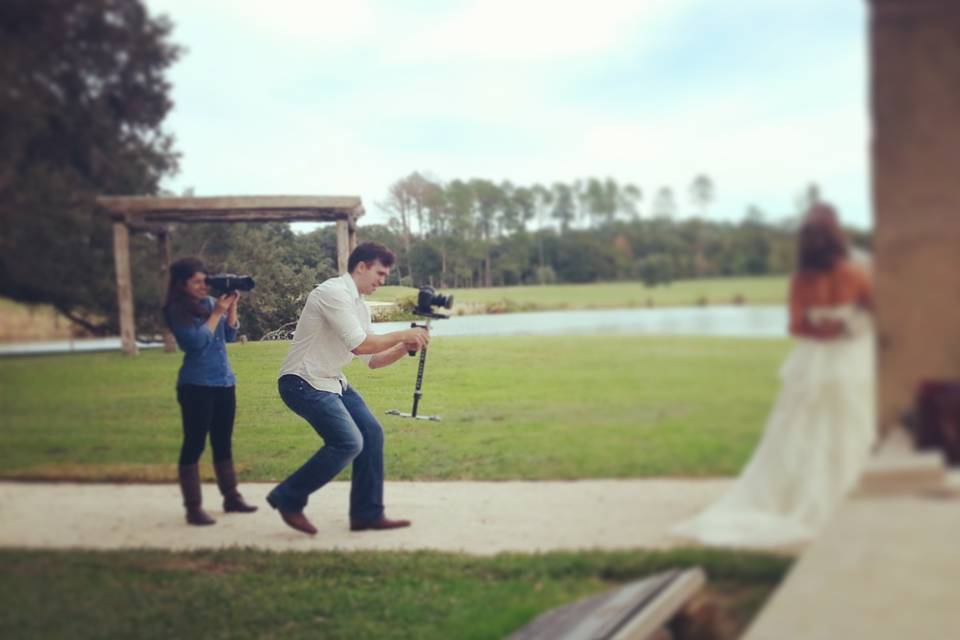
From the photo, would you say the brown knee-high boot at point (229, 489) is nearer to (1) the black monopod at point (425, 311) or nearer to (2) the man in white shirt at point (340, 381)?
(2) the man in white shirt at point (340, 381)

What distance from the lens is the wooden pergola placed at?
1.59m

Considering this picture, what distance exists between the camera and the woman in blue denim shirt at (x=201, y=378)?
5.55 ft

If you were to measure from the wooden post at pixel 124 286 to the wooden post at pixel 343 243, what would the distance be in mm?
394

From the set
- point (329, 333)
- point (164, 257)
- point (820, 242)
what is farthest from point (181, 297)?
point (820, 242)

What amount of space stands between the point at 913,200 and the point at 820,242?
156 millimetres

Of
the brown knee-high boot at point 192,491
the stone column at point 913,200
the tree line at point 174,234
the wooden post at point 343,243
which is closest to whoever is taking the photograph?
the stone column at point 913,200

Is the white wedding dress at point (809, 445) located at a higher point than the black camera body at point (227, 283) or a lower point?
lower

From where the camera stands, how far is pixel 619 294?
171 cm

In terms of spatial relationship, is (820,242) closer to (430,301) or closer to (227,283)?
(430,301)

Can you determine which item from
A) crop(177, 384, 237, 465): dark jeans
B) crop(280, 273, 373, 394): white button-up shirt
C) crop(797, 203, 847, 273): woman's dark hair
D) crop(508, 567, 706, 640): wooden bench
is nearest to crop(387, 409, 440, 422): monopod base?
crop(280, 273, 373, 394): white button-up shirt

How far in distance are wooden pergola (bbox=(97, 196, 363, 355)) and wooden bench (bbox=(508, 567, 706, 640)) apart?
98 centimetres

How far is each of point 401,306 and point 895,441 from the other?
0.97 meters

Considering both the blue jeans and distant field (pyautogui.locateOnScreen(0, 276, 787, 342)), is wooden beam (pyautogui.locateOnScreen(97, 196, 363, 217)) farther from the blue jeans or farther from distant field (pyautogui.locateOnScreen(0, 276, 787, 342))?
the blue jeans

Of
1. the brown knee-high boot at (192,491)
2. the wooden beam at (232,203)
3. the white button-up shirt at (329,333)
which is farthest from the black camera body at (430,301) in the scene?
the brown knee-high boot at (192,491)
